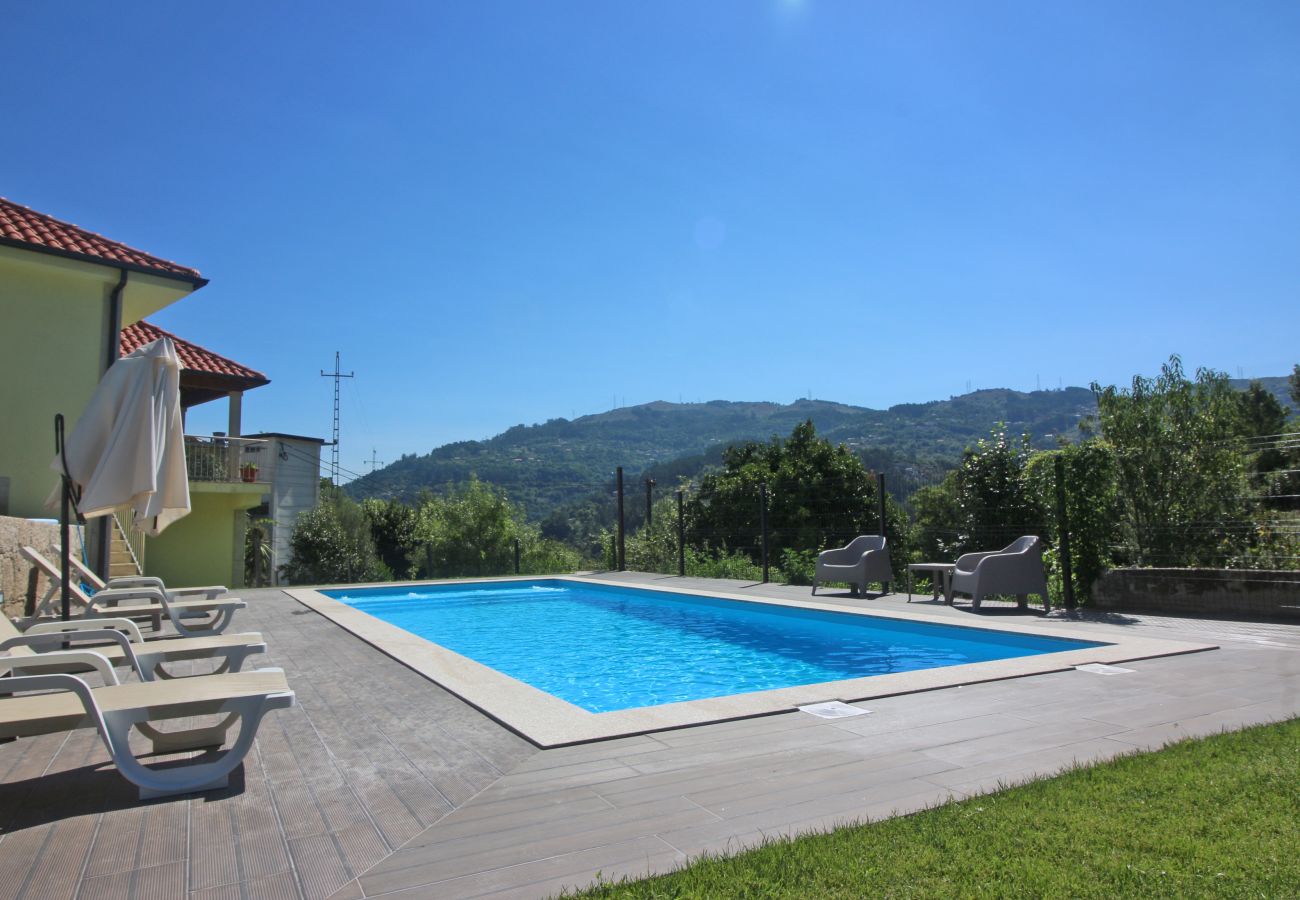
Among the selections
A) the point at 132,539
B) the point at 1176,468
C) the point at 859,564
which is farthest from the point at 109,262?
the point at 1176,468

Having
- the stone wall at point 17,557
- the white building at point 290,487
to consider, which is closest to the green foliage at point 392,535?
the white building at point 290,487

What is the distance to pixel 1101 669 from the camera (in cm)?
532

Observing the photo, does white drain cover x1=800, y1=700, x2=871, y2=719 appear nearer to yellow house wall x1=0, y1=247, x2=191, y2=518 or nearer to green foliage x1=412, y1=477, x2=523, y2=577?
yellow house wall x1=0, y1=247, x2=191, y2=518

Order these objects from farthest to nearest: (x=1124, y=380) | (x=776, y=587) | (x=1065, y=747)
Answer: (x=776, y=587) < (x=1124, y=380) < (x=1065, y=747)

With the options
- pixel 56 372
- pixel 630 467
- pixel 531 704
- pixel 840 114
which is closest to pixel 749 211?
pixel 840 114

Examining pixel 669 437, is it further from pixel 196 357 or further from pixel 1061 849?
pixel 1061 849

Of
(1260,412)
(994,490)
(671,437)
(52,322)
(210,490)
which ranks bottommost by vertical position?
(994,490)

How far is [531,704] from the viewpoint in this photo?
4453 millimetres

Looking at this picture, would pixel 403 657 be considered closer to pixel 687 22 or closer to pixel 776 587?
pixel 776 587

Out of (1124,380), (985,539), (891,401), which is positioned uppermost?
(891,401)

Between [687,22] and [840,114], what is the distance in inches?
111

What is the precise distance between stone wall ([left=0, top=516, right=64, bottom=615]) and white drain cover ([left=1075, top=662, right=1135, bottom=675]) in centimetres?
878

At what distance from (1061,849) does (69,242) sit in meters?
12.7

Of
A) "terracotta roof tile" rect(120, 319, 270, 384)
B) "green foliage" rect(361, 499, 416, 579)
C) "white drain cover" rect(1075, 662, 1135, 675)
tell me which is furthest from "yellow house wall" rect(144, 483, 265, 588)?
"white drain cover" rect(1075, 662, 1135, 675)
